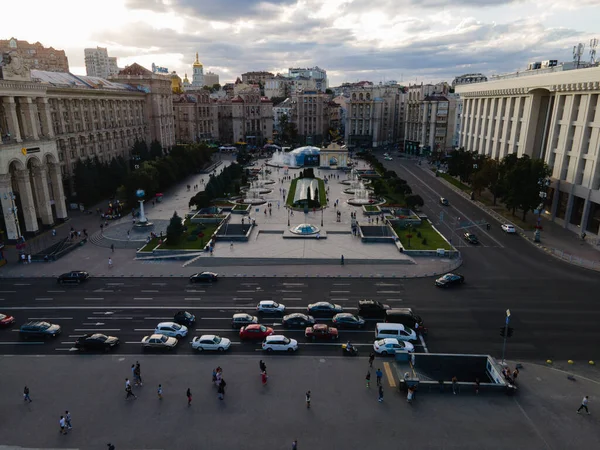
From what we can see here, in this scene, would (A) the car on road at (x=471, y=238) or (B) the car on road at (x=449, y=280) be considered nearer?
(B) the car on road at (x=449, y=280)

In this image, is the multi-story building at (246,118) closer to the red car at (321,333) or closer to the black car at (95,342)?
the black car at (95,342)

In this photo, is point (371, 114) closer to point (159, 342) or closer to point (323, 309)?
point (323, 309)

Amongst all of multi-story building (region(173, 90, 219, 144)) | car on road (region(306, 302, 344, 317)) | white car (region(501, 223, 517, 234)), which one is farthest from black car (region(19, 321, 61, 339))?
multi-story building (region(173, 90, 219, 144))

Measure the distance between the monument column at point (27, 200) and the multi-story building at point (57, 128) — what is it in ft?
0.37

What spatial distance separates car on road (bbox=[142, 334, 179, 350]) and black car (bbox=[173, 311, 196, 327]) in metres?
2.99

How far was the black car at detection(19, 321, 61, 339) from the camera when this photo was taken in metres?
31.4

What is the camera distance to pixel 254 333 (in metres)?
31.2

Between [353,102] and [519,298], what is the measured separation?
12713 cm

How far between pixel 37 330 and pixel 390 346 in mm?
26642

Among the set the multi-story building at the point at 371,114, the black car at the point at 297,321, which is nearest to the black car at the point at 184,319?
the black car at the point at 297,321

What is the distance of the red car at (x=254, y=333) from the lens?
31188 mm

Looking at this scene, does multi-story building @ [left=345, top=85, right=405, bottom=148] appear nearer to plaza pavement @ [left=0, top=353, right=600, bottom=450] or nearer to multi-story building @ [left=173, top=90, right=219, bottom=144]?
multi-story building @ [left=173, top=90, right=219, bottom=144]

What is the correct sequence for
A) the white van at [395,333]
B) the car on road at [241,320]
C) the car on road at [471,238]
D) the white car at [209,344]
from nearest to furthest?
the white car at [209,344] → the white van at [395,333] → the car on road at [241,320] → the car on road at [471,238]

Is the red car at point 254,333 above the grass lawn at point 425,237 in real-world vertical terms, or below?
below
